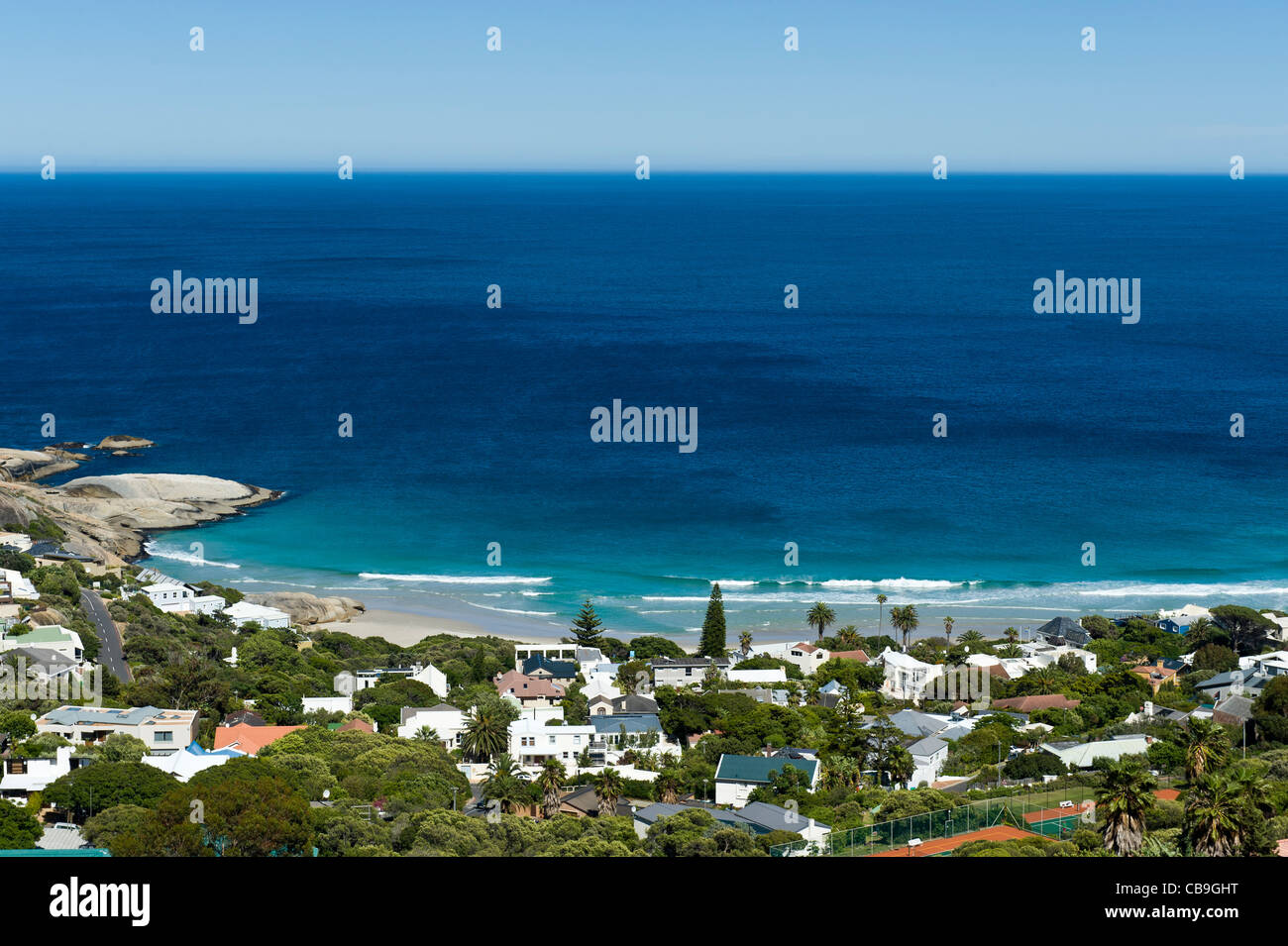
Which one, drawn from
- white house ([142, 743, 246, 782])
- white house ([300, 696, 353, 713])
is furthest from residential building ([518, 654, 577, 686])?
white house ([142, 743, 246, 782])

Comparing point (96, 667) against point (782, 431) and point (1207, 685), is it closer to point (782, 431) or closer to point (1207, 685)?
point (1207, 685)

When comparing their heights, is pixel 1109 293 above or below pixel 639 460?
above

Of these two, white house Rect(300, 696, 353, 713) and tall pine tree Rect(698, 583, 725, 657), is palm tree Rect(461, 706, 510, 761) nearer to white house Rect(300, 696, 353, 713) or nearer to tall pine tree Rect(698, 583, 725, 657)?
white house Rect(300, 696, 353, 713)

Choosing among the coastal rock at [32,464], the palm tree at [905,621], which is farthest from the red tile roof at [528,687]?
the coastal rock at [32,464]

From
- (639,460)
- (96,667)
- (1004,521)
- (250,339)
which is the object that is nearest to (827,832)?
(96,667)

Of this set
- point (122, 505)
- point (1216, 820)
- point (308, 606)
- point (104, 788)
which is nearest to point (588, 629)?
point (308, 606)
